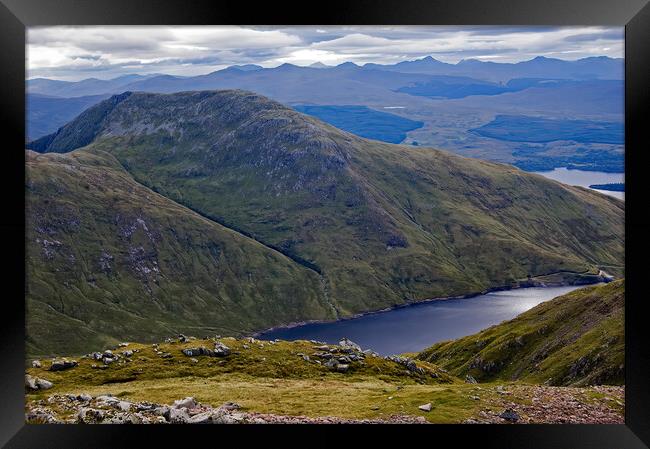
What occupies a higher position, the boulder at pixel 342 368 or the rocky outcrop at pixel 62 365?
the rocky outcrop at pixel 62 365

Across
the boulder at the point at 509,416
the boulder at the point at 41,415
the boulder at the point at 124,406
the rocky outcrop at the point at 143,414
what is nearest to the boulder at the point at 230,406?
the rocky outcrop at the point at 143,414

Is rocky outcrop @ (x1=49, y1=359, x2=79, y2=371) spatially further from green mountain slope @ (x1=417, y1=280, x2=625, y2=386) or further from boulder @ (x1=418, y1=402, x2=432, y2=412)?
green mountain slope @ (x1=417, y1=280, x2=625, y2=386)

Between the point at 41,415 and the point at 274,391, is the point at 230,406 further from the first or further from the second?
the point at 274,391

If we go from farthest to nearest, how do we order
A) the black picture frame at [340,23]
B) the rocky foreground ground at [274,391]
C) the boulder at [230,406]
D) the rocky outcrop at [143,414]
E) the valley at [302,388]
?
1. the boulder at [230,406]
2. the valley at [302,388]
3. the rocky foreground ground at [274,391]
4. the rocky outcrop at [143,414]
5. the black picture frame at [340,23]

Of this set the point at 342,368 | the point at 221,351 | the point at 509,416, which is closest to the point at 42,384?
the point at 221,351

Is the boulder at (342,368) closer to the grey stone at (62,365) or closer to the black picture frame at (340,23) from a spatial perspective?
the grey stone at (62,365)
